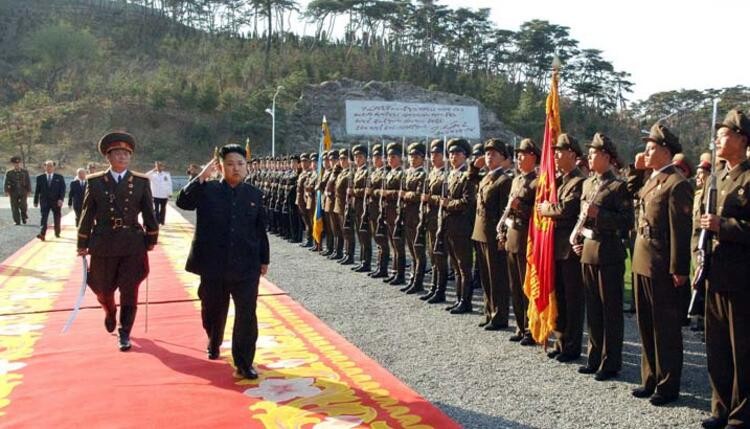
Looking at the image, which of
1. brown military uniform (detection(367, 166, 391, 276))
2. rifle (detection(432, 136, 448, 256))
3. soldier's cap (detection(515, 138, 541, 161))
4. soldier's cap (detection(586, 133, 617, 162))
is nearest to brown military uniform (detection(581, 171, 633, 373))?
soldier's cap (detection(586, 133, 617, 162))

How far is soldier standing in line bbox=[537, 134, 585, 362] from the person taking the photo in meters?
4.99

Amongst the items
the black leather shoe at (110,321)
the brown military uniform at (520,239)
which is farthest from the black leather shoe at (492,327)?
the black leather shoe at (110,321)

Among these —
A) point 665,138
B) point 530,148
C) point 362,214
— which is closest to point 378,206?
point 362,214

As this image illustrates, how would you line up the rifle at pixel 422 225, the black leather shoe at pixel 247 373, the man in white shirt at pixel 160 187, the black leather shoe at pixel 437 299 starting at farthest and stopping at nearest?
1. the man in white shirt at pixel 160 187
2. the rifle at pixel 422 225
3. the black leather shoe at pixel 437 299
4. the black leather shoe at pixel 247 373

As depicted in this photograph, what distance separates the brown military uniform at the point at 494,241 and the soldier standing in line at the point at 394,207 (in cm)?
Result: 237

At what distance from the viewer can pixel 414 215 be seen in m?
8.12

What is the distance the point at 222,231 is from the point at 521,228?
259 centimetres

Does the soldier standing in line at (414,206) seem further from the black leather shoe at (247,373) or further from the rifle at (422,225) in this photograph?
the black leather shoe at (247,373)

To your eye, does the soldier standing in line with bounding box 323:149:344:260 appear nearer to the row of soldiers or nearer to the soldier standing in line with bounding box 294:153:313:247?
the soldier standing in line with bounding box 294:153:313:247

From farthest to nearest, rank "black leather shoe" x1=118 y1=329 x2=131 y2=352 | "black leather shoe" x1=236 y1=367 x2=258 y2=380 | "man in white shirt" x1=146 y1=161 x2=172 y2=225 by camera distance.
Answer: "man in white shirt" x1=146 y1=161 x2=172 y2=225 → "black leather shoe" x1=118 y1=329 x2=131 y2=352 → "black leather shoe" x1=236 y1=367 x2=258 y2=380

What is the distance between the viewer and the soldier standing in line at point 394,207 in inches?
333

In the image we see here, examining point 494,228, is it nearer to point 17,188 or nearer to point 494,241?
point 494,241

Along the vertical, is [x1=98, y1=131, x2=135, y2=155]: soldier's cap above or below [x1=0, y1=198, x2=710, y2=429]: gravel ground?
above

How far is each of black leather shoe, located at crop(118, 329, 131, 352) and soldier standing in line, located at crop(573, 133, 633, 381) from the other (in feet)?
11.6
